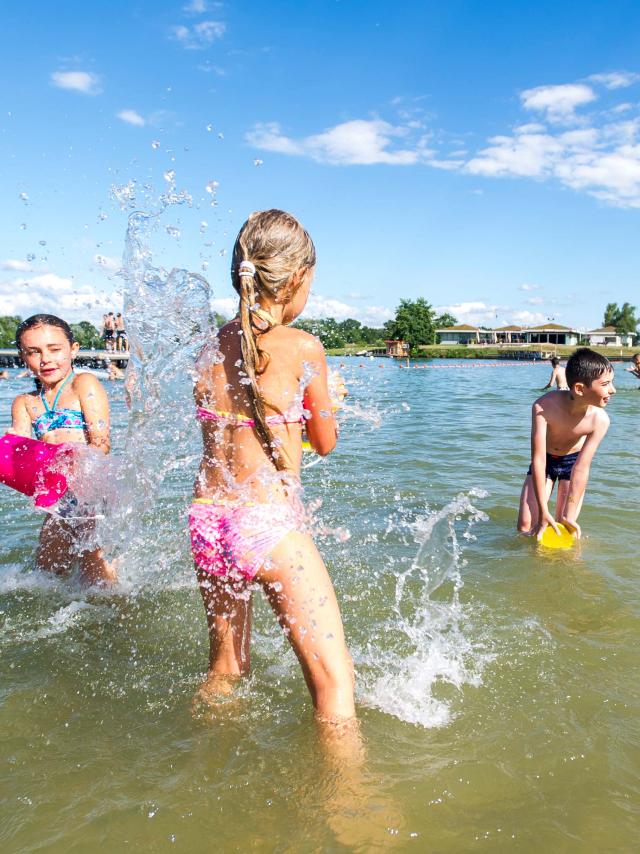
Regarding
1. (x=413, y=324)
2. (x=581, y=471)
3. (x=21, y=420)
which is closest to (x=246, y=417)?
(x=21, y=420)

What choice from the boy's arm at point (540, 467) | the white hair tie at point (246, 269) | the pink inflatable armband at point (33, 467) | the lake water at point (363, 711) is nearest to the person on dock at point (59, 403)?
the pink inflatable armband at point (33, 467)

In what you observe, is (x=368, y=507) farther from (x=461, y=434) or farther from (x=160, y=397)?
(x=461, y=434)

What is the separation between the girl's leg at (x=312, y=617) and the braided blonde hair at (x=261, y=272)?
48 cm

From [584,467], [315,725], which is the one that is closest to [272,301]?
[315,725]

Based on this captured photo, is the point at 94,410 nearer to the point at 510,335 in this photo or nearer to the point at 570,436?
the point at 570,436

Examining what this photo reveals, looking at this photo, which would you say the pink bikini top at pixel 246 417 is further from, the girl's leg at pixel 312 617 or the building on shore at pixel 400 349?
the building on shore at pixel 400 349

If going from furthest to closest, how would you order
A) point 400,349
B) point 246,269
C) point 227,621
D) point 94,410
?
point 400,349, point 94,410, point 227,621, point 246,269

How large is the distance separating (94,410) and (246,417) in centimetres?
221

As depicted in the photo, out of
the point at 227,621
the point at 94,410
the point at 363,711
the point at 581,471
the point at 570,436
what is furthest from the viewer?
the point at 570,436

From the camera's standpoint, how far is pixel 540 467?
5668mm

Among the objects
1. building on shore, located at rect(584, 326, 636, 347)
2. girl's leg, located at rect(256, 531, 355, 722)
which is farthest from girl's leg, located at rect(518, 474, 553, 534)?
building on shore, located at rect(584, 326, 636, 347)

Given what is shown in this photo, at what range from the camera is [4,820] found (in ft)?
7.64

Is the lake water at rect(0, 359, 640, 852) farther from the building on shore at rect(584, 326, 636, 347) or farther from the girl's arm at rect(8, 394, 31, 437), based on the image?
the building on shore at rect(584, 326, 636, 347)

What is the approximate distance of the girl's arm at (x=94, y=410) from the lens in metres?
4.30
